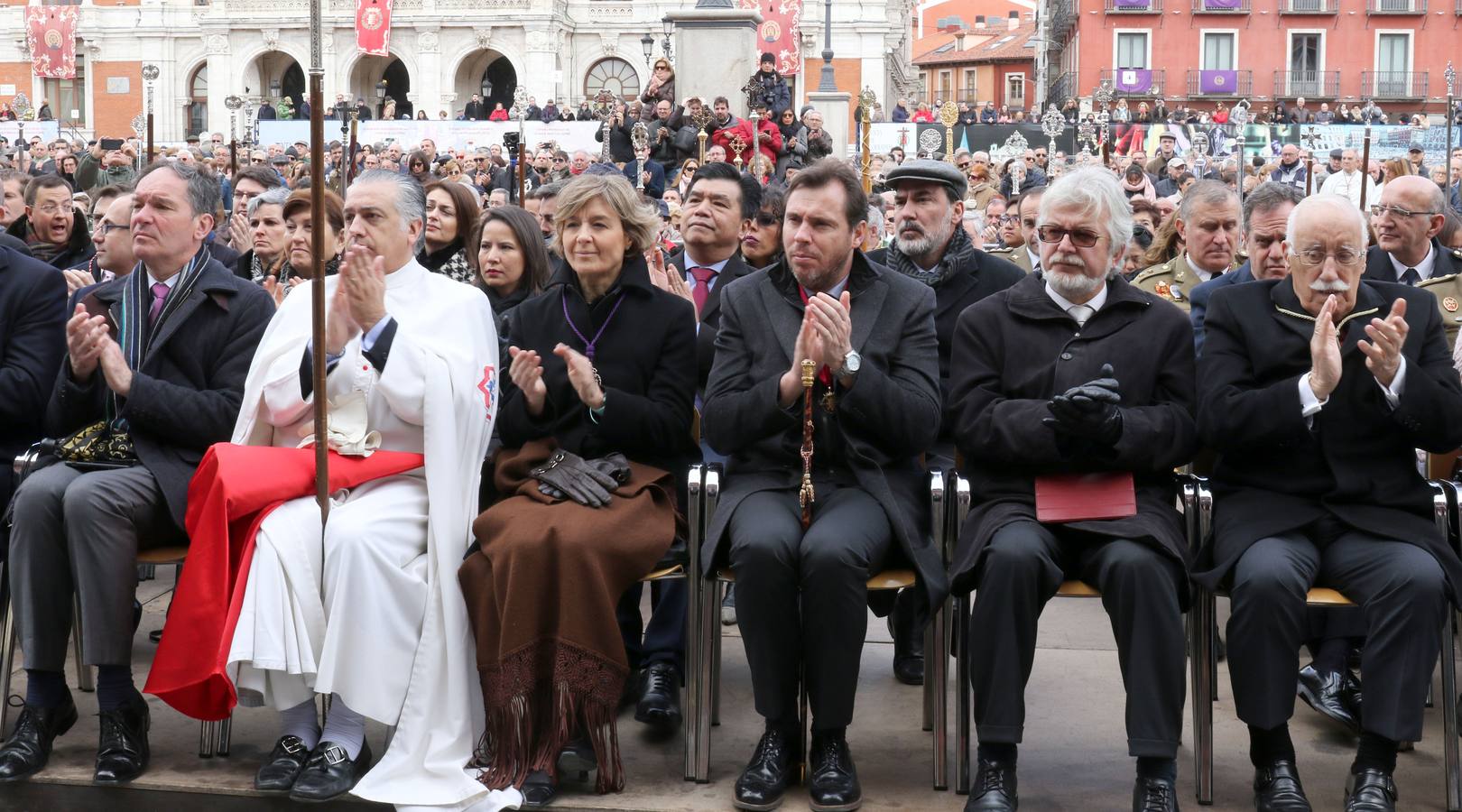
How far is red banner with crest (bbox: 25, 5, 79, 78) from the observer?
50.4 meters

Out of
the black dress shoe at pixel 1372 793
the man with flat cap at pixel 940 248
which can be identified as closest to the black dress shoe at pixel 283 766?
the man with flat cap at pixel 940 248


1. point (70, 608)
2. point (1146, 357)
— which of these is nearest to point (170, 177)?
point (70, 608)

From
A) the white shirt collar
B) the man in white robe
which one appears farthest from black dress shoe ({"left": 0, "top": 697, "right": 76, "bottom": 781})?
the white shirt collar

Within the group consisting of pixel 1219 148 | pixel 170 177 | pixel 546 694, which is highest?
pixel 1219 148

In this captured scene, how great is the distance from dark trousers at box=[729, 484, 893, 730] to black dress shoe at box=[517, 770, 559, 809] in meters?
0.57

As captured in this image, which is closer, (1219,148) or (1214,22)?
(1219,148)

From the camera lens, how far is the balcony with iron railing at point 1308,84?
4897cm

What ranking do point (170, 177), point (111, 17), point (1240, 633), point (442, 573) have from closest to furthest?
point (1240, 633)
point (442, 573)
point (170, 177)
point (111, 17)

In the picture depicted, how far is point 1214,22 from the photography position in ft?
162

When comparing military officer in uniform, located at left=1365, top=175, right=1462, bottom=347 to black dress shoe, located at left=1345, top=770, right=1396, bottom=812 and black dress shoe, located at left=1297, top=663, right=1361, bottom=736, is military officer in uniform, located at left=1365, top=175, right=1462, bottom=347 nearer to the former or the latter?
black dress shoe, located at left=1297, top=663, right=1361, bottom=736

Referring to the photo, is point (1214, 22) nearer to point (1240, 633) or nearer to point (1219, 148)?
point (1219, 148)

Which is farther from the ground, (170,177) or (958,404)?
(170,177)

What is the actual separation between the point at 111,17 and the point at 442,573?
6076 cm

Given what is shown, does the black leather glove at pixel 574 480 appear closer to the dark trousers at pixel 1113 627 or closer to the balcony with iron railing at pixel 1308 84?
the dark trousers at pixel 1113 627
